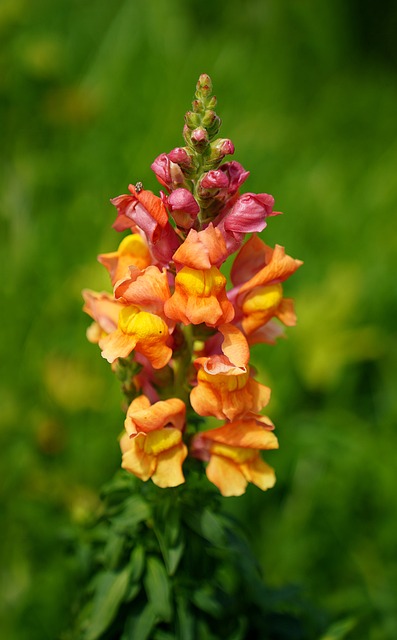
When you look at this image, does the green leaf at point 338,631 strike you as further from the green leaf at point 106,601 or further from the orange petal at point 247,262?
the orange petal at point 247,262

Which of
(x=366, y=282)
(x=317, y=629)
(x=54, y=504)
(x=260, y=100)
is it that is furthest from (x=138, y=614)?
(x=260, y=100)

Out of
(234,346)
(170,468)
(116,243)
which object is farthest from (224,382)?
(116,243)

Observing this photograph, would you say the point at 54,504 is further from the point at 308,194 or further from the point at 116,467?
the point at 308,194

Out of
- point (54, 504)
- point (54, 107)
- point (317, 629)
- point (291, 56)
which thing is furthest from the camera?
point (291, 56)

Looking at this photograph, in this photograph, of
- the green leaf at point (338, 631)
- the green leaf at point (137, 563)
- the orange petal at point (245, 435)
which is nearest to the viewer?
the orange petal at point (245, 435)

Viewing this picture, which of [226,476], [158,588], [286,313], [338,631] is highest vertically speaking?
[286,313]

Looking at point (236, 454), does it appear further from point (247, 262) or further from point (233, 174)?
point (233, 174)

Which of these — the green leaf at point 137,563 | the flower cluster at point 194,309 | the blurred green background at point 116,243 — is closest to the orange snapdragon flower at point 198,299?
the flower cluster at point 194,309
